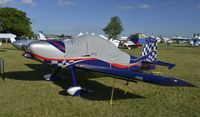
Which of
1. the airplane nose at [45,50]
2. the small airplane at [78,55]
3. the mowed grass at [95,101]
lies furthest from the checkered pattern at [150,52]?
the airplane nose at [45,50]

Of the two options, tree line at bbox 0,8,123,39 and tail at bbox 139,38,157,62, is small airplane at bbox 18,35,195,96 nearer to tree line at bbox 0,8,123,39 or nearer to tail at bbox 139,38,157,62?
tail at bbox 139,38,157,62

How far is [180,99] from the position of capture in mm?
7109

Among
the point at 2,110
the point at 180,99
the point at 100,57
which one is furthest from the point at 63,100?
the point at 180,99

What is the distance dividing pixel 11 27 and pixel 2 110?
231ft

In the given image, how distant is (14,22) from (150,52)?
6816cm

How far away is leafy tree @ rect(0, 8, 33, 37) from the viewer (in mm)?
71581

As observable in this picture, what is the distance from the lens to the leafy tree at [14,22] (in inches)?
2818

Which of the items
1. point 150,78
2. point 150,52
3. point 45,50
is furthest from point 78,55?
point 150,52

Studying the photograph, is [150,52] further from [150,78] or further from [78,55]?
[150,78]

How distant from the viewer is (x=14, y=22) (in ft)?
238

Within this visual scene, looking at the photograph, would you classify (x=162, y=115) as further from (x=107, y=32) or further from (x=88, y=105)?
(x=107, y=32)

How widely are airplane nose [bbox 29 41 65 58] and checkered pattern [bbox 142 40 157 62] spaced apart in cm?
411

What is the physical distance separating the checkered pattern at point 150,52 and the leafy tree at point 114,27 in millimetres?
92160

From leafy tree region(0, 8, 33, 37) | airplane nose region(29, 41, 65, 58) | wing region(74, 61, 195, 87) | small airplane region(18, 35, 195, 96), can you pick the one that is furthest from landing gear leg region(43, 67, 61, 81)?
leafy tree region(0, 8, 33, 37)
